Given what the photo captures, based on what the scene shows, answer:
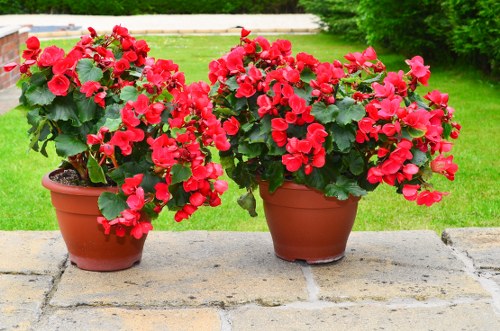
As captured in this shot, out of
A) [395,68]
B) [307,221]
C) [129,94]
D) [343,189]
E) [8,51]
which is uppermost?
[129,94]

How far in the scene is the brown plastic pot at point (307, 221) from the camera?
297cm

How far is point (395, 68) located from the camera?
33.9ft

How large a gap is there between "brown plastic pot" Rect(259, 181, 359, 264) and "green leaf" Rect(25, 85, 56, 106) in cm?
78

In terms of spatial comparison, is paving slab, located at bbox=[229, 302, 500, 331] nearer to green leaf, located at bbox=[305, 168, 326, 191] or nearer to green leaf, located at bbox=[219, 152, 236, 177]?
green leaf, located at bbox=[305, 168, 326, 191]

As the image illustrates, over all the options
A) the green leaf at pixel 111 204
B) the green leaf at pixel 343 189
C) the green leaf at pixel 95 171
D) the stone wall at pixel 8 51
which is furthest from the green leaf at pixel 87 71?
the stone wall at pixel 8 51

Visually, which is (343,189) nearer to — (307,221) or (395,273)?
(307,221)

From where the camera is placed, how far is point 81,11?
63.2 ft

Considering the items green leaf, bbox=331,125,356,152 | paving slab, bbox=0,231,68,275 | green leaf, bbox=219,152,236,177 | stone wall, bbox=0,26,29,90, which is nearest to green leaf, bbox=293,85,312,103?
green leaf, bbox=331,125,356,152

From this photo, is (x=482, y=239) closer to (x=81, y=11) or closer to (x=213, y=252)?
(x=213, y=252)

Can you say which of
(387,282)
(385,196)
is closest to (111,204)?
(387,282)

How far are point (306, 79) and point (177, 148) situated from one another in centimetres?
53

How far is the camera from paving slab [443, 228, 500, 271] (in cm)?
309

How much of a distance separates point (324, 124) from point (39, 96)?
94 cm

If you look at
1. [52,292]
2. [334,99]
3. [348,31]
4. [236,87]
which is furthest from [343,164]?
[348,31]
